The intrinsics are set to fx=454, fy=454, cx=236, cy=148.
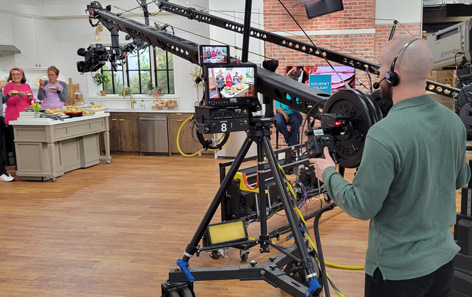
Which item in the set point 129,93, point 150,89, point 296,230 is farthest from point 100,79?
point 296,230

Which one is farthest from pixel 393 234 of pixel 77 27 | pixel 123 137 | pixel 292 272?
pixel 77 27

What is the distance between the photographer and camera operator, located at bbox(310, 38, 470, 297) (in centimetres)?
144

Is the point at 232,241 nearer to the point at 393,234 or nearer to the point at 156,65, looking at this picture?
the point at 393,234

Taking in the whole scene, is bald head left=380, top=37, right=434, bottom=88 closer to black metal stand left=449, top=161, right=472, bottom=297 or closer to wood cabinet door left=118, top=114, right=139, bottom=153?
black metal stand left=449, top=161, right=472, bottom=297

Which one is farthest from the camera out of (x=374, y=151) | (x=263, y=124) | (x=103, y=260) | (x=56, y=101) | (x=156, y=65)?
(x=156, y=65)

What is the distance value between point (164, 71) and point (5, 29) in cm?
319

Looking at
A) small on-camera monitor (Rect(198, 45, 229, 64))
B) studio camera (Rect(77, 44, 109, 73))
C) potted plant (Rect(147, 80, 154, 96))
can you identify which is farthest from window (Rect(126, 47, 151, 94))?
small on-camera monitor (Rect(198, 45, 229, 64))

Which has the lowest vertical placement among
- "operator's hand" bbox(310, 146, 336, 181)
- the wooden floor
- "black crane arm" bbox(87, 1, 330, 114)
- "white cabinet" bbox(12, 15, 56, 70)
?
the wooden floor

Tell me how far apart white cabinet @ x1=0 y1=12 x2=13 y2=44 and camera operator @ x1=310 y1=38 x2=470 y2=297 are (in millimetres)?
Answer: 8927

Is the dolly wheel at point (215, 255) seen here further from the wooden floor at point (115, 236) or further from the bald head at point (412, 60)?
the bald head at point (412, 60)

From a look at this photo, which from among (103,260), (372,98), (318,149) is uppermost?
(372,98)

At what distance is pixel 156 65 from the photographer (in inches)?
394

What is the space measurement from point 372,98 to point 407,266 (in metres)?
0.66

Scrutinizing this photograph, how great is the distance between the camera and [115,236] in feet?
14.6
